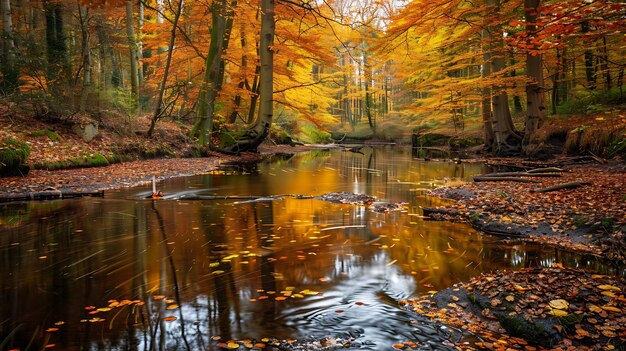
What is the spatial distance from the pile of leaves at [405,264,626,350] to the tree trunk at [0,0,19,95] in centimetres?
1455

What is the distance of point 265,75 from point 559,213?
43.2 ft

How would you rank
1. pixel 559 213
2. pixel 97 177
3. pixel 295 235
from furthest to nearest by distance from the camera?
pixel 97 177 → pixel 559 213 → pixel 295 235

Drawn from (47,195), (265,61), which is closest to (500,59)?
(265,61)

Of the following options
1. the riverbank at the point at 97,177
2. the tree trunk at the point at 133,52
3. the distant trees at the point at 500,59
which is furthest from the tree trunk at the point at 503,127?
the tree trunk at the point at 133,52

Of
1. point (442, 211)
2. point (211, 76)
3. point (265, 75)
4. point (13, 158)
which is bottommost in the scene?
point (442, 211)

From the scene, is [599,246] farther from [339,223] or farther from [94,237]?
[94,237]

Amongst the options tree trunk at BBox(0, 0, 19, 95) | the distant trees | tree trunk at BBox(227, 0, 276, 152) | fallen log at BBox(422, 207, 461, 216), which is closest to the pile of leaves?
fallen log at BBox(422, 207, 461, 216)

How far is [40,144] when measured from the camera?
1153 centimetres

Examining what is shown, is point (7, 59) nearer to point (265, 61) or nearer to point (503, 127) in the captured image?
point (265, 61)

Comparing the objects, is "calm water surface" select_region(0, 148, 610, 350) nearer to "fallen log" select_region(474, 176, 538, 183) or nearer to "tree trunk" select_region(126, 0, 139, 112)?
"fallen log" select_region(474, 176, 538, 183)

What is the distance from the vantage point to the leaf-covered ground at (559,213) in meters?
5.23

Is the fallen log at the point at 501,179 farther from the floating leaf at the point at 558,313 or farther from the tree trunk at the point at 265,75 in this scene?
the tree trunk at the point at 265,75

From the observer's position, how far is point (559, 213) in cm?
627

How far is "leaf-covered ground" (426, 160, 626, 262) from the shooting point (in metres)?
5.23
